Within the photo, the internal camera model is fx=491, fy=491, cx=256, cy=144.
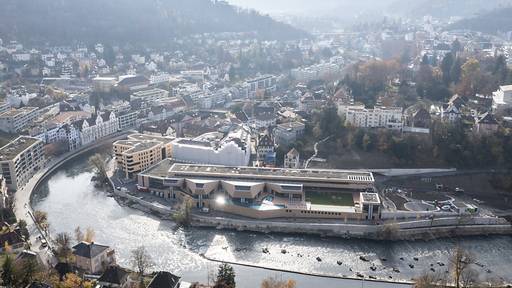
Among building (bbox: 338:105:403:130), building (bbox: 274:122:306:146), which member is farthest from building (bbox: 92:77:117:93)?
building (bbox: 338:105:403:130)

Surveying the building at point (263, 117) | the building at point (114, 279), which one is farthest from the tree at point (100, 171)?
the building at point (263, 117)

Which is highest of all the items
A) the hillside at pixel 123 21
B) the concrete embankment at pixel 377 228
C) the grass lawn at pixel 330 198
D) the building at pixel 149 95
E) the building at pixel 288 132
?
the hillside at pixel 123 21

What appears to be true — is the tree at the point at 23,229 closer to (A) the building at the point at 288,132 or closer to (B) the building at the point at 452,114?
(A) the building at the point at 288,132

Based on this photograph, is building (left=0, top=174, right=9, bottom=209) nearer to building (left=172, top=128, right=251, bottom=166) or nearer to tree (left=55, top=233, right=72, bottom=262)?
tree (left=55, top=233, right=72, bottom=262)

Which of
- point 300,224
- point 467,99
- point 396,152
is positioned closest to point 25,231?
point 300,224

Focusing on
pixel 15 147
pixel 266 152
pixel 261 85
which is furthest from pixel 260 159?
pixel 261 85

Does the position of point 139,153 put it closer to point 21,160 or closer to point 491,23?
point 21,160

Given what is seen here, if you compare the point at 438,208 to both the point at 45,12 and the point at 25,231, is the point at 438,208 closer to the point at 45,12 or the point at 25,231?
the point at 25,231

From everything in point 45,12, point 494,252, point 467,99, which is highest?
point 45,12
